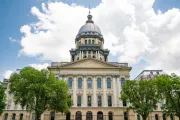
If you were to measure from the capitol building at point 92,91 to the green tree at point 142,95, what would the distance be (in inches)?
422

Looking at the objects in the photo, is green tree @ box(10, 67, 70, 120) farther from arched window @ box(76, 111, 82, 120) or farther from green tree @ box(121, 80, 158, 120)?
green tree @ box(121, 80, 158, 120)

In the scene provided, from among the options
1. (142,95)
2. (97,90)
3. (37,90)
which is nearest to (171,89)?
(142,95)

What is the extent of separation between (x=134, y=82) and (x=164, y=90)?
19.6ft

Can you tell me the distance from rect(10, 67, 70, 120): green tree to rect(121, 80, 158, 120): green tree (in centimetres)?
1245

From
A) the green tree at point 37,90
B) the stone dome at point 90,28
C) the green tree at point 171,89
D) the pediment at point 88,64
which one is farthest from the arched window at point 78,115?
the stone dome at point 90,28

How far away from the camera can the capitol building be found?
46875mm

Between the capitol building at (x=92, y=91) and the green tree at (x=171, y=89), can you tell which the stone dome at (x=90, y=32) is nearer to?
the capitol building at (x=92, y=91)

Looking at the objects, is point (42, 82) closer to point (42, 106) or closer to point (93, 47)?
point (42, 106)

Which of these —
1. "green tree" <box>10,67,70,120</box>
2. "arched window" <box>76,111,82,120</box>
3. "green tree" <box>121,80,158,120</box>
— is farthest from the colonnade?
"green tree" <box>10,67,70,120</box>

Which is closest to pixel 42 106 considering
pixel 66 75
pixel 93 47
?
→ pixel 66 75

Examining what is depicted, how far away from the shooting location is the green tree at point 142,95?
3628 centimetres

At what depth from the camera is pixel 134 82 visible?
125 ft

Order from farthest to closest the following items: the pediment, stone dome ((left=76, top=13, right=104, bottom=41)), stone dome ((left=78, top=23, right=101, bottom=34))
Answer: stone dome ((left=78, top=23, right=101, bottom=34))
stone dome ((left=76, top=13, right=104, bottom=41))
the pediment

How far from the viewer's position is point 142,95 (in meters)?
37.0
